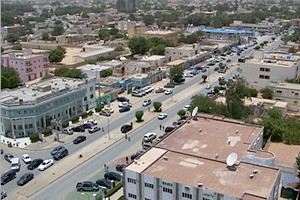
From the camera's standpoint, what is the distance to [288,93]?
1063 inches

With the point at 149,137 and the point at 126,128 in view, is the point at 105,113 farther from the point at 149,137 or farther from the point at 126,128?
the point at 149,137

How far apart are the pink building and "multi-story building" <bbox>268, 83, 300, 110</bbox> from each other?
22549mm

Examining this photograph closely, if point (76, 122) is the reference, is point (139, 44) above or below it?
above

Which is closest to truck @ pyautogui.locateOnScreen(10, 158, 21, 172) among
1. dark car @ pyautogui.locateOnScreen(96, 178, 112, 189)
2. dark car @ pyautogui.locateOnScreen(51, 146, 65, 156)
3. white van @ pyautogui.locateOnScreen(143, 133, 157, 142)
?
dark car @ pyautogui.locateOnScreen(51, 146, 65, 156)

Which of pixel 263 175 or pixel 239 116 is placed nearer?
pixel 263 175

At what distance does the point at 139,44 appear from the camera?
45.5 meters

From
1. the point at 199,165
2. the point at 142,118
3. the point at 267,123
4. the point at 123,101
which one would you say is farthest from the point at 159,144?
the point at 123,101

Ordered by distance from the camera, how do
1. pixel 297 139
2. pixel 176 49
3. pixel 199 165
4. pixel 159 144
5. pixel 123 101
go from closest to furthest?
pixel 199 165, pixel 159 144, pixel 297 139, pixel 123 101, pixel 176 49

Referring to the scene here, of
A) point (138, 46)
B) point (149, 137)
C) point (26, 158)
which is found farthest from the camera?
point (138, 46)

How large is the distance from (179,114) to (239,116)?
407 centimetres

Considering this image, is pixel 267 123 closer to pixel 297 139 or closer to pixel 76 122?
pixel 297 139

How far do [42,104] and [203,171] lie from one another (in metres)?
12.4

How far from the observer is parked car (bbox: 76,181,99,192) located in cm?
1588

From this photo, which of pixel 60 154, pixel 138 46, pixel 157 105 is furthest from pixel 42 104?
pixel 138 46
